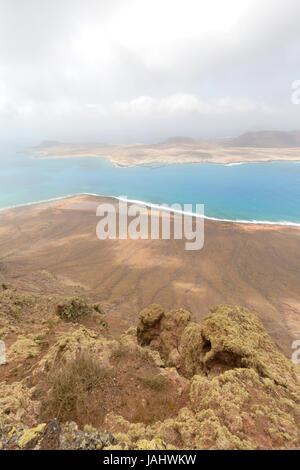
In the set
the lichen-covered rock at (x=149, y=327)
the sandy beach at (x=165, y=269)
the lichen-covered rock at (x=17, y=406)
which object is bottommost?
the sandy beach at (x=165, y=269)

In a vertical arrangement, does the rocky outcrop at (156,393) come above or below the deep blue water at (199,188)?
below

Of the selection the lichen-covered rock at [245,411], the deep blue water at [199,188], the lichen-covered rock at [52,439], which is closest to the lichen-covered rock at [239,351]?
the lichen-covered rock at [245,411]

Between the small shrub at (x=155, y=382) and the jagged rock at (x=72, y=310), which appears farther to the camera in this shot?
the jagged rock at (x=72, y=310)

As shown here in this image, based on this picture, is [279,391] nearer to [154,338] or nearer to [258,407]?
[258,407]

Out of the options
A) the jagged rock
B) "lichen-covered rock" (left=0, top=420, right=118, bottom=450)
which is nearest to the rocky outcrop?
"lichen-covered rock" (left=0, top=420, right=118, bottom=450)

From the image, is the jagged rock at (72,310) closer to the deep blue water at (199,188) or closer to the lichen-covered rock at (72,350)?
the lichen-covered rock at (72,350)

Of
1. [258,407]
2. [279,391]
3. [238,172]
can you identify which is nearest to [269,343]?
[279,391]
